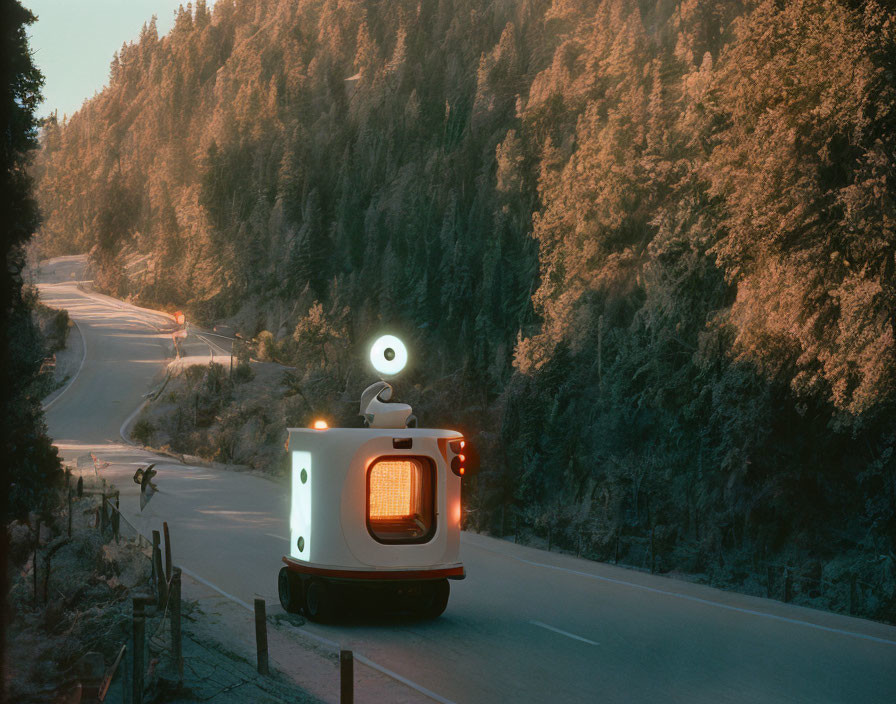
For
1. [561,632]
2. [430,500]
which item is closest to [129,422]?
[430,500]

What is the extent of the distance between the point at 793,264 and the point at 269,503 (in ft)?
56.9

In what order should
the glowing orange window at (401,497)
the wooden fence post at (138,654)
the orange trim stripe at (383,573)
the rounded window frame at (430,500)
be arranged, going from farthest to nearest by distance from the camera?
the glowing orange window at (401,497), the rounded window frame at (430,500), the orange trim stripe at (383,573), the wooden fence post at (138,654)

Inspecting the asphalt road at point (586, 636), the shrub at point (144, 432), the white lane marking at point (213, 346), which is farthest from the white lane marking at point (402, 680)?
the white lane marking at point (213, 346)

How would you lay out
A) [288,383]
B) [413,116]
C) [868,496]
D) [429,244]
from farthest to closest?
[413,116] < [429,244] < [288,383] < [868,496]

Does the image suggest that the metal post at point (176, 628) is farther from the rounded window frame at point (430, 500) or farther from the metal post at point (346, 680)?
the rounded window frame at point (430, 500)

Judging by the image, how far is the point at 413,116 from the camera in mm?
79062

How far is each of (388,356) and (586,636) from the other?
452 centimetres

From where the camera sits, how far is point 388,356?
489 inches

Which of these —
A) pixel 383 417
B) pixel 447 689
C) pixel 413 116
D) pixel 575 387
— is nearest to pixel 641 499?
pixel 575 387

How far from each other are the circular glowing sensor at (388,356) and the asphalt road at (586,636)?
11.5 ft

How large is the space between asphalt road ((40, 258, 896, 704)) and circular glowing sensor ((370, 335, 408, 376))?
349 centimetres

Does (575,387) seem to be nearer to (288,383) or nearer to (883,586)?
(883,586)

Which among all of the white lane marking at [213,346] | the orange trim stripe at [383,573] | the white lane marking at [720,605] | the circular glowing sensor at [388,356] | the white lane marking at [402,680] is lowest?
the white lane marking at [720,605]

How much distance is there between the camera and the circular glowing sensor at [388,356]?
1235 cm
